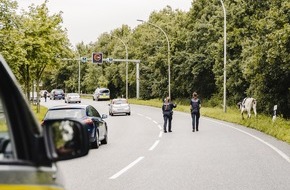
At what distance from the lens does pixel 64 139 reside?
8.20 feet

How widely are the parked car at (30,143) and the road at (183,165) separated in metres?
6.21

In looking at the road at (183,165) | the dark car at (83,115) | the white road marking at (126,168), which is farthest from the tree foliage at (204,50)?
the white road marking at (126,168)

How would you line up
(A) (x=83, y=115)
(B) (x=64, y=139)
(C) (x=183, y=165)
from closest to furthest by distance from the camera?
(B) (x=64, y=139)
(C) (x=183, y=165)
(A) (x=83, y=115)

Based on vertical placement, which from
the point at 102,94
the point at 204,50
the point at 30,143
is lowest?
the point at 102,94

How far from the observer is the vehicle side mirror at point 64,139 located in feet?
7.99

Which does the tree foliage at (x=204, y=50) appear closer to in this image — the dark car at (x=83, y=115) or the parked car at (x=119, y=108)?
the parked car at (x=119, y=108)

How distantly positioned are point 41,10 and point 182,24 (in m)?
28.3

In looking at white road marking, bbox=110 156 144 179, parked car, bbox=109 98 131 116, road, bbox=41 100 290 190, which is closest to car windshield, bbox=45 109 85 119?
road, bbox=41 100 290 190

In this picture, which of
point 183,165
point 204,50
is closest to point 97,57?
point 204,50

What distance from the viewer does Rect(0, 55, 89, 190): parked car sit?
226 centimetres

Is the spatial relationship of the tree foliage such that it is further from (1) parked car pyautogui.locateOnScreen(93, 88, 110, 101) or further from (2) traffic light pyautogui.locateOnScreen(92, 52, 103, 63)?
(2) traffic light pyautogui.locateOnScreen(92, 52, 103, 63)

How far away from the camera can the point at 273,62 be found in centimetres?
2811

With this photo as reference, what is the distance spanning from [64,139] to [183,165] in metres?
9.39

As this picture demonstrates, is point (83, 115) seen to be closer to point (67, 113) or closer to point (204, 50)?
point (67, 113)
